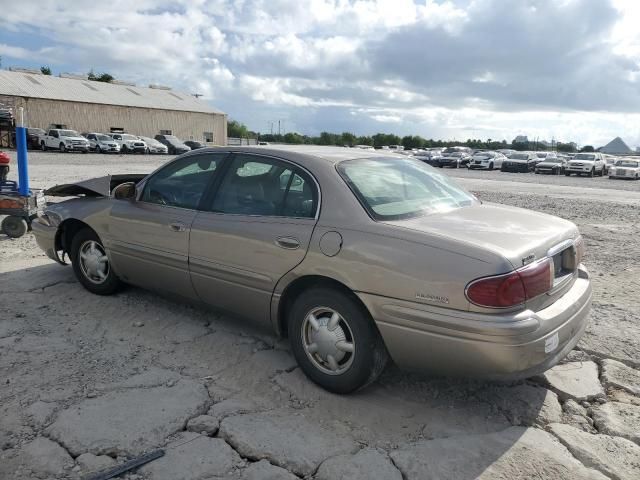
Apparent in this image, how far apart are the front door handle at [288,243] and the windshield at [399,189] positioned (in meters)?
0.50

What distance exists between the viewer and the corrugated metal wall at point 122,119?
45.9 metres

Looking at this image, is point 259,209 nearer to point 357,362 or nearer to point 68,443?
point 357,362

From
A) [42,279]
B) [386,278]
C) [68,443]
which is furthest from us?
[42,279]

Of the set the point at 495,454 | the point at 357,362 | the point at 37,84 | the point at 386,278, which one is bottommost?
the point at 495,454

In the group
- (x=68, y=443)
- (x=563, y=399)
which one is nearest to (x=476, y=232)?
(x=563, y=399)

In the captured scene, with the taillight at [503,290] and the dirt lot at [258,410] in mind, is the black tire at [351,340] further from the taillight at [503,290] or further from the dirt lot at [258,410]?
the taillight at [503,290]

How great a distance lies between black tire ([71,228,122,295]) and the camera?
4.93m

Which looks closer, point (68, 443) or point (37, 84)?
point (68, 443)

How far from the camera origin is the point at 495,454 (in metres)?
2.86

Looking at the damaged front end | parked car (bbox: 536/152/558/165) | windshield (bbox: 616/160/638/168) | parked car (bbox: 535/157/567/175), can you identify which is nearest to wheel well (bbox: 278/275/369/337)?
the damaged front end

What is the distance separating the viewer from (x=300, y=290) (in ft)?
11.5

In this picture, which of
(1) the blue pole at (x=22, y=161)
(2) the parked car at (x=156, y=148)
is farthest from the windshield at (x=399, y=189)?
(2) the parked car at (x=156, y=148)

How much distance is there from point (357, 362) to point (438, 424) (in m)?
0.59

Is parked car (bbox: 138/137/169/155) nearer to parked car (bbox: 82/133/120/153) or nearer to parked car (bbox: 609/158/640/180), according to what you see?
parked car (bbox: 82/133/120/153)
